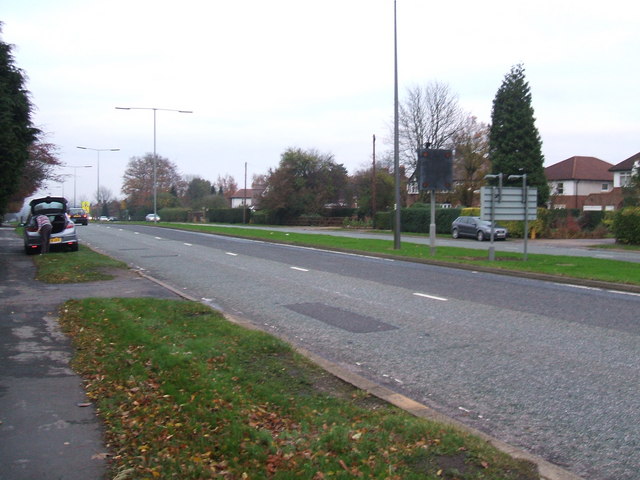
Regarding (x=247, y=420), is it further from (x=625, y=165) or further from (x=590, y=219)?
(x=625, y=165)

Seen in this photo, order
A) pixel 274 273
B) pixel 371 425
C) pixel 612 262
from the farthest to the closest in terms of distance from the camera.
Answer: pixel 612 262, pixel 274 273, pixel 371 425

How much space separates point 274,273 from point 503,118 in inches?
1510

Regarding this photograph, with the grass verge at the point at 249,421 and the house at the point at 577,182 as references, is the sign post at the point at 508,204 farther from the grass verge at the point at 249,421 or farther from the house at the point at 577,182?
the house at the point at 577,182

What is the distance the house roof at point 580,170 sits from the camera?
7519 cm

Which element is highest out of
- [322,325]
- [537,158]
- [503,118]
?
[503,118]

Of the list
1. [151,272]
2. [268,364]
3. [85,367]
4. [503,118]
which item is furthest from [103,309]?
[503,118]

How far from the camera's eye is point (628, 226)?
33.3 metres

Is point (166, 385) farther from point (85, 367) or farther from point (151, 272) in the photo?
point (151, 272)

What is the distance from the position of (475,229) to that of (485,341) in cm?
3225

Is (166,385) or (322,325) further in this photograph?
(322,325)

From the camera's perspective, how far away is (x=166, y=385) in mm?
5840

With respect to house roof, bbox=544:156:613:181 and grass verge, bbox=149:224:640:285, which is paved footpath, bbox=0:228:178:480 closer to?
grass verge, bbox=149:224:640:285

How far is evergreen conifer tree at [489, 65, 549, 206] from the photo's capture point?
165ft

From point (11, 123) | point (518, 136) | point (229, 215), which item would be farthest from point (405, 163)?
point (11, 123)
